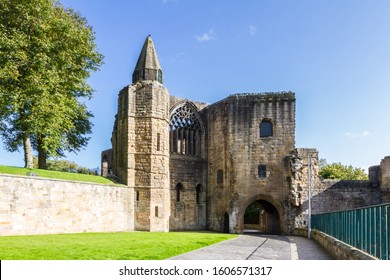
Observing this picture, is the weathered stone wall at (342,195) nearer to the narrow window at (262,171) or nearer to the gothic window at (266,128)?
the narrow window at (262,171)

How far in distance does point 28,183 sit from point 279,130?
59.1 feet

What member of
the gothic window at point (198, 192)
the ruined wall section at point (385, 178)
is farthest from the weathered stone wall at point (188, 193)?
the ruined wall section at point (385, 178)

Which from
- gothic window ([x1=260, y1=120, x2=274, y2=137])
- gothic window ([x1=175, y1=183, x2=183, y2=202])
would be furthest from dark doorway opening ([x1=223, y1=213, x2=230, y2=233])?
gothic window ([x1=260, y1=120, x2=274, y2=137])

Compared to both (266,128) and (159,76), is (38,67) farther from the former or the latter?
(266,128)

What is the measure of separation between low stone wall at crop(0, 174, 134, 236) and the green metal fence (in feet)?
41.6

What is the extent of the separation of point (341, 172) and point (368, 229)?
1581 inches

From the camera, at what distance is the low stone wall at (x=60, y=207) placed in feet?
53.8

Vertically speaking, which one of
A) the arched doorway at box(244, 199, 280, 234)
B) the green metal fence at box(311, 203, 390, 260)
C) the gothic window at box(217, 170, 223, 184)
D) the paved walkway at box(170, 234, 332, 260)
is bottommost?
the arched doorway at box(244, 199, 280, 234)

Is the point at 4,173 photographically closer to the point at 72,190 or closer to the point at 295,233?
the point at 72,190

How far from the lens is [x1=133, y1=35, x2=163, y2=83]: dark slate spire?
2814cm

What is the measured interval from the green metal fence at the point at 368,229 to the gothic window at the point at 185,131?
18.5m

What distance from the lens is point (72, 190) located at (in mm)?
20031

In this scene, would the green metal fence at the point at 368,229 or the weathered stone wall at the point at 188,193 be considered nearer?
the green metal fence at the point at 368,229

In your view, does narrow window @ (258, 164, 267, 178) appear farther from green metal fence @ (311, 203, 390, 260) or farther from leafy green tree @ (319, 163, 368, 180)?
leafy green tree @ (319, 163, 368, 180)
